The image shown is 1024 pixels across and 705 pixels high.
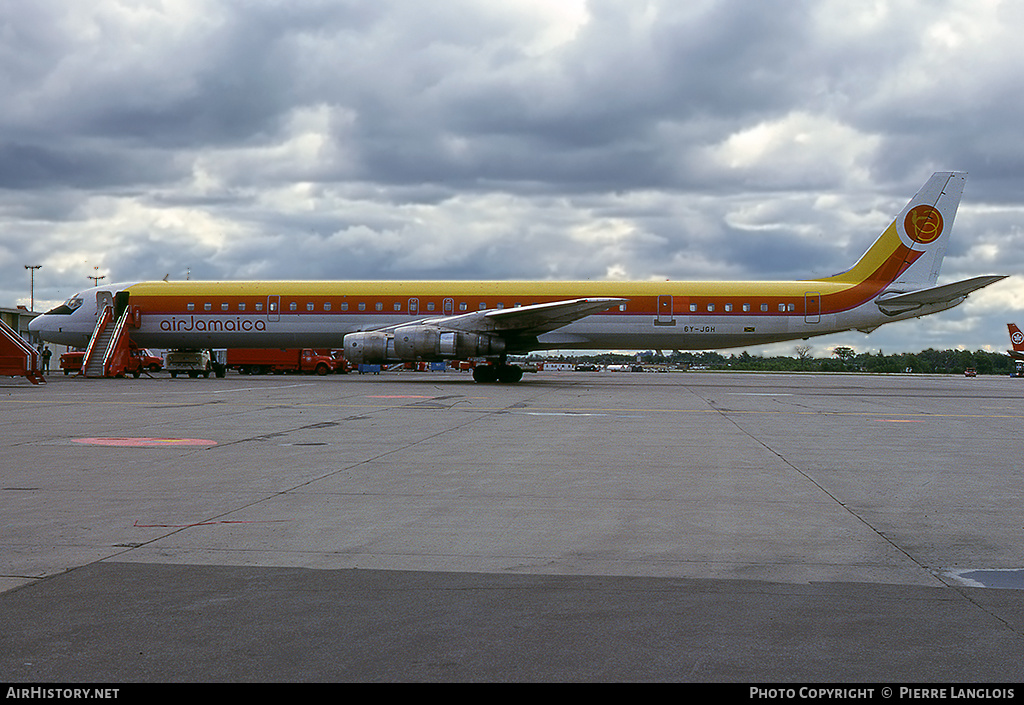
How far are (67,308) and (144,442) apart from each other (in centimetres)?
3084

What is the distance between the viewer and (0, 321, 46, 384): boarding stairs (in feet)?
101

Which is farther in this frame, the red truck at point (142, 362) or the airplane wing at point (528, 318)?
the red truck at point (142, 362)

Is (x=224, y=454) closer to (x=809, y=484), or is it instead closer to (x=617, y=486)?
(x=617, y=486)

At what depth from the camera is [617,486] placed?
8.94 metres

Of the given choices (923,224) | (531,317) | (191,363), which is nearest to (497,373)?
(531,317)

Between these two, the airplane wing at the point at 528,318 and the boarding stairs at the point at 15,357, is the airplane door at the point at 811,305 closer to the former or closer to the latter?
the airplane wing at the point at 528,318

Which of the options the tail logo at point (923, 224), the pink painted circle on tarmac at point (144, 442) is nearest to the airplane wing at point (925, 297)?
the tail logo at point (923, 224)

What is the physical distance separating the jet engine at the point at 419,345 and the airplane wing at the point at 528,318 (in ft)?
1.36

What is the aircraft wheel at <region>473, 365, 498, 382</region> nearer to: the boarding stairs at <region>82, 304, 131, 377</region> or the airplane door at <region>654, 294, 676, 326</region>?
the airplane door at <region>654, 294, 676, 326</region>

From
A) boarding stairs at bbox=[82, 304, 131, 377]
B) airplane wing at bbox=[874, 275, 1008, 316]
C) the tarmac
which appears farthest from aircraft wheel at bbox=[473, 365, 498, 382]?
the tarmac

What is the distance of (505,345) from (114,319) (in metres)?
18.1

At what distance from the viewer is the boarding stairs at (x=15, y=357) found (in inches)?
1217

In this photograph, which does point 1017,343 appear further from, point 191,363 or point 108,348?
point 108,348

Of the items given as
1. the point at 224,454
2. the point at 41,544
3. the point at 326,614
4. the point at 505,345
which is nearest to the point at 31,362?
the point at 505,345
